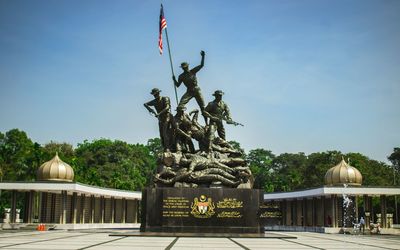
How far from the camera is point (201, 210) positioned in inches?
807

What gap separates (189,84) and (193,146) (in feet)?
9.89

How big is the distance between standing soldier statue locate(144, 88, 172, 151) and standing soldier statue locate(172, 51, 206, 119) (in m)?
0.84

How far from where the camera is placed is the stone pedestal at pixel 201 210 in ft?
66.8

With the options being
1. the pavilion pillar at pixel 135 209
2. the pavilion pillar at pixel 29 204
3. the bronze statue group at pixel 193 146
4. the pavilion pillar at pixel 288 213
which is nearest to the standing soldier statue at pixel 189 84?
the bronze statue group at pixel 193 146

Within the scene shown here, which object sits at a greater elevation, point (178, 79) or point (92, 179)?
point (178, 79)

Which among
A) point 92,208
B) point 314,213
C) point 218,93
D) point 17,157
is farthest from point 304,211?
point 17,157

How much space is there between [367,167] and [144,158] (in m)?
33.0

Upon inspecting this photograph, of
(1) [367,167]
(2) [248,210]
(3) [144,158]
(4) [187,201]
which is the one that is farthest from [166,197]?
(3) [144,158]

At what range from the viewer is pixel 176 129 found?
2294cm

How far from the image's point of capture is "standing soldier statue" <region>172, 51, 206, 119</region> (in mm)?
23125

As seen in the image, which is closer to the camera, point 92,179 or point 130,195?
point 130,195

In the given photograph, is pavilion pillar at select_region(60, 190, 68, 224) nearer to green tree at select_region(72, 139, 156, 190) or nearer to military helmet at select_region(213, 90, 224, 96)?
Answer: military helmet at select_region(213, 90, 224, 96)

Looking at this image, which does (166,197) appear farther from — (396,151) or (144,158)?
(396,151)

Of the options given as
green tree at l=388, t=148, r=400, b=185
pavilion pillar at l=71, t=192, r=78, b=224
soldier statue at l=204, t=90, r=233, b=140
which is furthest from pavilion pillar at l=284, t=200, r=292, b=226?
green tree at l=388, t=148, r=400, b=185
